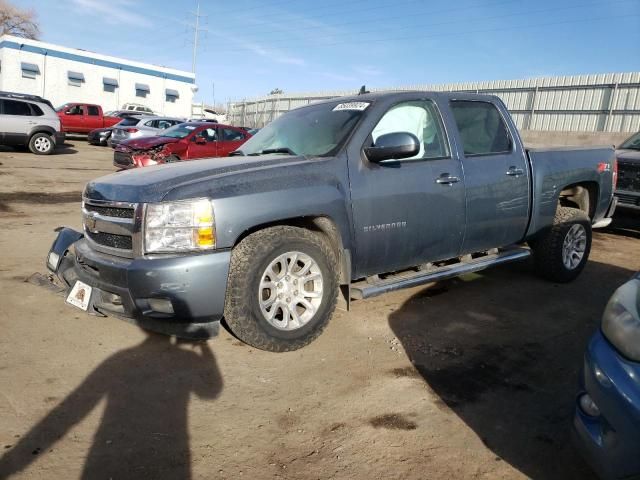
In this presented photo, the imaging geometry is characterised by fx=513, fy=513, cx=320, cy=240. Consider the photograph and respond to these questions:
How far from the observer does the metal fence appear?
16.2 meters

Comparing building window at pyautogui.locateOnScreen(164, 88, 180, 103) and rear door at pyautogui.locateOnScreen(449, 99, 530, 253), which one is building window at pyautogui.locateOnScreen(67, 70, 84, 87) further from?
rear door at pyautogui.locateOnScreen(449, 99, 530, 253)

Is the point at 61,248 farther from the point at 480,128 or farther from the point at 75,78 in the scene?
the point at 75,78

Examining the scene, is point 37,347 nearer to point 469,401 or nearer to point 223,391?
point 223,391

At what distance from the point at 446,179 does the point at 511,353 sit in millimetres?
1451

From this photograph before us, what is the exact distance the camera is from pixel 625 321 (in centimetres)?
202

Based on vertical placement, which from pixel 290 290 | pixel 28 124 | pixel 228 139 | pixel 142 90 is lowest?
pixel 290 290

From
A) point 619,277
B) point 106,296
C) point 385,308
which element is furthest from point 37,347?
point 619,277

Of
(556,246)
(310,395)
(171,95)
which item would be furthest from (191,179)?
(171,95)

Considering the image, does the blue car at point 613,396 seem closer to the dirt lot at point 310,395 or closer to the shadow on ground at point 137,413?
the dirt lot at point 310,395

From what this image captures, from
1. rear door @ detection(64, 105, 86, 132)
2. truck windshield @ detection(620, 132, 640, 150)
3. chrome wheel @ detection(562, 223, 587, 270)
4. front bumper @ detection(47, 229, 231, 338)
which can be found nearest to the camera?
front bumper @ detection(47, 229, 231, 338)

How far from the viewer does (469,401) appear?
305 cm

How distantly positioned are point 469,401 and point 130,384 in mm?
2034

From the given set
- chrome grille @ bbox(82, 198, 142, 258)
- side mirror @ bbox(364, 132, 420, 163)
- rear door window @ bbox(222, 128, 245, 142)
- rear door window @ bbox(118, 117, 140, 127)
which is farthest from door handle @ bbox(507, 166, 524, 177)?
rear door window @ bbox(118, 117, 140, 127)

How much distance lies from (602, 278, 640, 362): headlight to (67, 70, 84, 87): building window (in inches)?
1516
